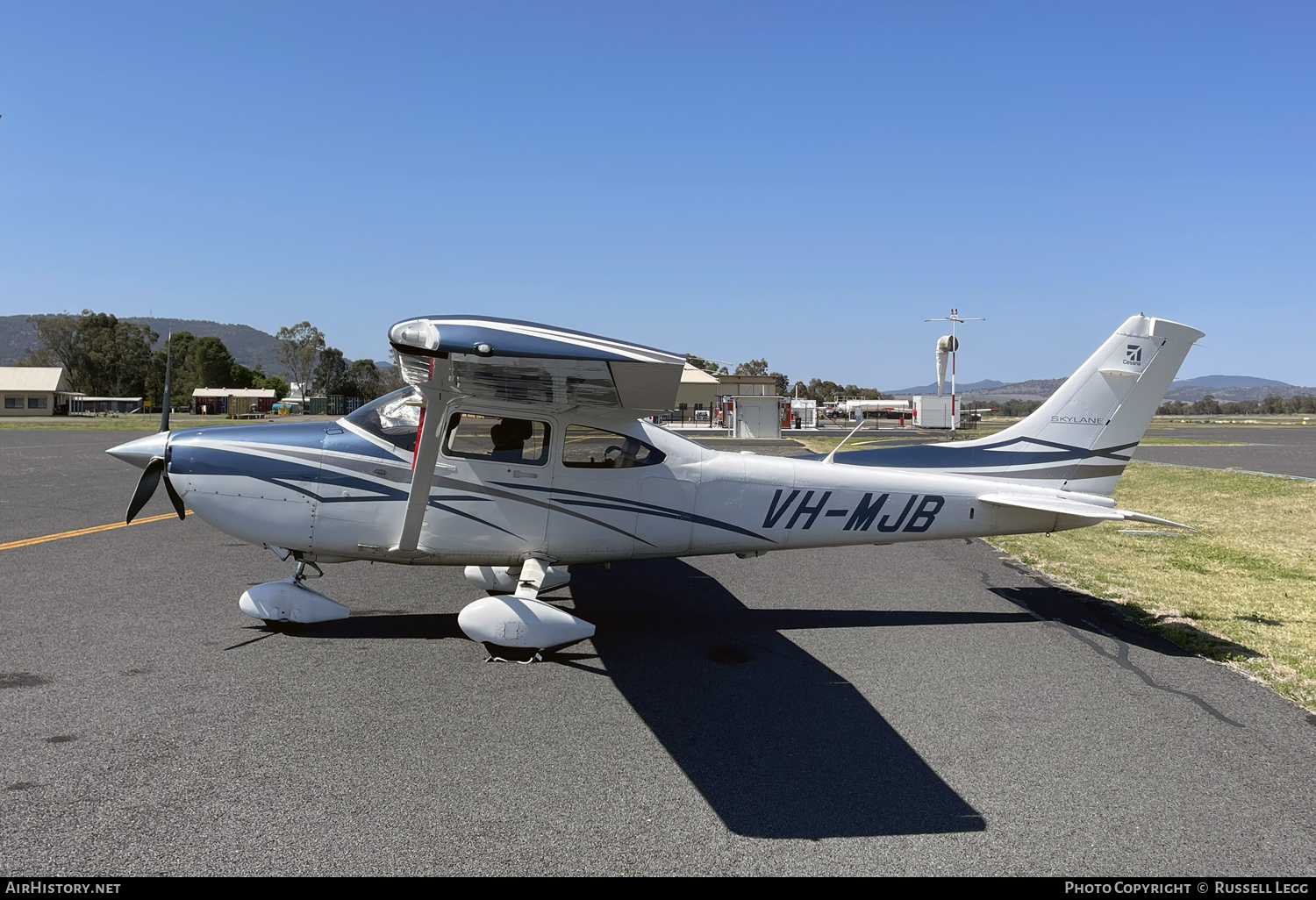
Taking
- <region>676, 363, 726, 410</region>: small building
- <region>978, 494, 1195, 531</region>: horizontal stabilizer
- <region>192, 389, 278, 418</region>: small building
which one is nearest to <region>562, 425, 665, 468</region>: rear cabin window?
<region>978, 494, 1195, 531</region>: horizontal stabilizer

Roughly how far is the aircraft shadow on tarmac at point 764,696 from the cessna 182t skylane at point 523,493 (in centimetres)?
68

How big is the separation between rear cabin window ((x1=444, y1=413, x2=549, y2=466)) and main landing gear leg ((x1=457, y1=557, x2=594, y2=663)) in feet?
3.95

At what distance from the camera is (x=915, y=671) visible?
5.75m

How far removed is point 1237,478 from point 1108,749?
19449 millimetres

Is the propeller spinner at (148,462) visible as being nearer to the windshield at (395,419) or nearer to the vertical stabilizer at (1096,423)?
the windshield at (395,419)

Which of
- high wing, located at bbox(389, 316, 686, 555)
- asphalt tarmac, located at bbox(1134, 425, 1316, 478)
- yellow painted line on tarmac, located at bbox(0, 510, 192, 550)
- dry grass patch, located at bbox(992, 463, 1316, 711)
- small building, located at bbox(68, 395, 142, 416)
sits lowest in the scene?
small building, located at bbox(68, 395, 142, 416)

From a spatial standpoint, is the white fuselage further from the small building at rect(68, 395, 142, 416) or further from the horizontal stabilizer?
the small building at rect(68, 395, 142, 416)

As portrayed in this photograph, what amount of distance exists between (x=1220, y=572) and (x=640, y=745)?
832cm

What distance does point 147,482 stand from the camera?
6.51 meters

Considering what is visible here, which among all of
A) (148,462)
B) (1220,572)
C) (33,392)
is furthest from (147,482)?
(33,392)

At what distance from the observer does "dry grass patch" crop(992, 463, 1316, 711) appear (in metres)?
6.37

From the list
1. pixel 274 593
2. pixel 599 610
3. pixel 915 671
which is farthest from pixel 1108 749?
pixel 274 593

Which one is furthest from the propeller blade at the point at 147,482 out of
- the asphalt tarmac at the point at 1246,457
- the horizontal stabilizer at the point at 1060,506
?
the asphalt tarmac at the point at 1246,457

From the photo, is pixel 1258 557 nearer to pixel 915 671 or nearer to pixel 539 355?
pixel 915 671
